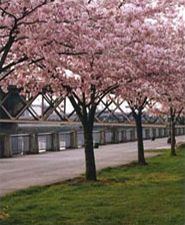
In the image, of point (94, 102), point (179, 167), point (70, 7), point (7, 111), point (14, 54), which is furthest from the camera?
point (7, 111)

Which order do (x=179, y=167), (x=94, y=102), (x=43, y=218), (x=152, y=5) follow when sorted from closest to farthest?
(x=43, y=218) < (x=152, y=5) < (x=94, y=102) < (x=179, y=167)

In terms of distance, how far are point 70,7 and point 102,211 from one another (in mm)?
3642

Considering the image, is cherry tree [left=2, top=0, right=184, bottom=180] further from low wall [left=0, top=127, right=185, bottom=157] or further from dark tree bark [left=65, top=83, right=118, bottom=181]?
low wall [left=0, top=127, right=185, bottom=157]

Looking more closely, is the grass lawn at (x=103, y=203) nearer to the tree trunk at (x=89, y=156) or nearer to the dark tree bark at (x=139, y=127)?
the tree trunk at (x=89, y=156)

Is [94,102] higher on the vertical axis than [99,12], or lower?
lower

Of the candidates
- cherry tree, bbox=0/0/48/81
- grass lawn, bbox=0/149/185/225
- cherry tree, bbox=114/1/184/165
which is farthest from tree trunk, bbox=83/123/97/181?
cherry tree, bbox=0/0/48/81

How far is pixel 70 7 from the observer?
838cm

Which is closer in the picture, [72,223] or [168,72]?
[72,223]

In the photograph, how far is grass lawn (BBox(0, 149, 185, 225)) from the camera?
8727 millimetres

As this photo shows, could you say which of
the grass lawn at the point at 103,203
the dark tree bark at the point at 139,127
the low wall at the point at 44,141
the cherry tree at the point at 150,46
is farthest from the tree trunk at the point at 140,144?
the low wall at the point at 44,141

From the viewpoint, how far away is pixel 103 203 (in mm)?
10406

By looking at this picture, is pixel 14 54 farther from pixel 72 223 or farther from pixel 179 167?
pixel 179 167

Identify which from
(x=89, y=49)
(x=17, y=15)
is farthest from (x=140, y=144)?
(x=17, y=15)

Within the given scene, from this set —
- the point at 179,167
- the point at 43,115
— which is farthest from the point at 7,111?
the point at 179,167
